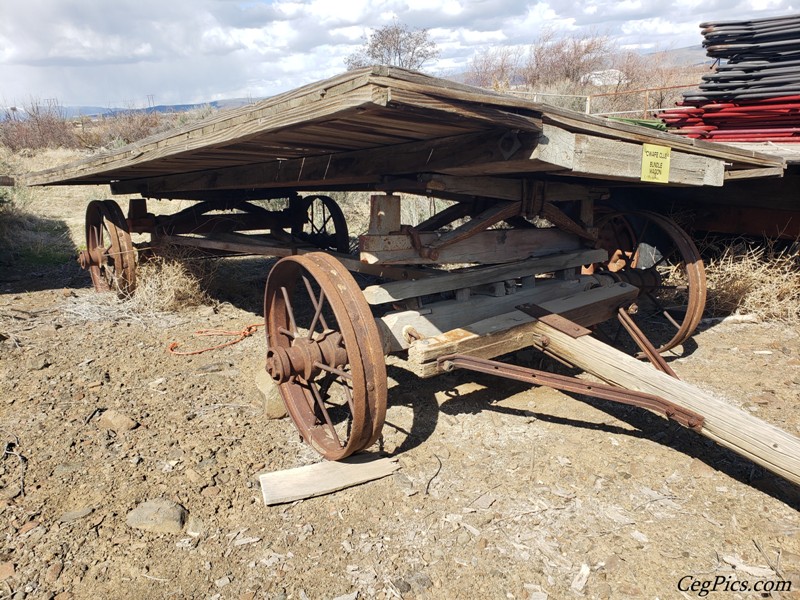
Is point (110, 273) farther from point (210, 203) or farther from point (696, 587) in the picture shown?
point (696, 587)

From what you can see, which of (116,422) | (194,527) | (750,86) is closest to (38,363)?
(116,422)

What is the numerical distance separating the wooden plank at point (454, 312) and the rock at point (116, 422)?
1.59 m

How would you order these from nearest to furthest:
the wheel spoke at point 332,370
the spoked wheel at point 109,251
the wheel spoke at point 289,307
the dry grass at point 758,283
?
the wheel spoke at point 332,370, the wheel spoke at point 289,307, the dry grass at point 758,283, the spoked wheel at point 109,251

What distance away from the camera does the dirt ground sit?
226 cm

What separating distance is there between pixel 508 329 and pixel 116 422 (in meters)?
2.41

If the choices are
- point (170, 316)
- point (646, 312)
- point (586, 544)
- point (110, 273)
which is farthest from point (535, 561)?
point (110, 273)

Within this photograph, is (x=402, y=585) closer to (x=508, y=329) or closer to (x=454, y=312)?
(x=508, y=329)

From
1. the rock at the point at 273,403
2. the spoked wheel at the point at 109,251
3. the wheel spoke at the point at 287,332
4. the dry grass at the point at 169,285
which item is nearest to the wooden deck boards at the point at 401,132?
the wheel spoke at the point at 287,332

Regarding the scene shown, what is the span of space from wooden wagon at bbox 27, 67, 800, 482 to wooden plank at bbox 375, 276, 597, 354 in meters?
0.01

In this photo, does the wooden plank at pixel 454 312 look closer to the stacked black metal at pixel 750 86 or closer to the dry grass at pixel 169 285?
the dry grass at pixel 169 285

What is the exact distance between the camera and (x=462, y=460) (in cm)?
309

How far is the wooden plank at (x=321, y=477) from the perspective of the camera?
2740 millimetres

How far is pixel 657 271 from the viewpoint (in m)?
5.54

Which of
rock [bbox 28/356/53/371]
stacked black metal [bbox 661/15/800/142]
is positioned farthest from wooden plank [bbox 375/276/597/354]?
stacked black metal [bbox 661/15/800/142]
